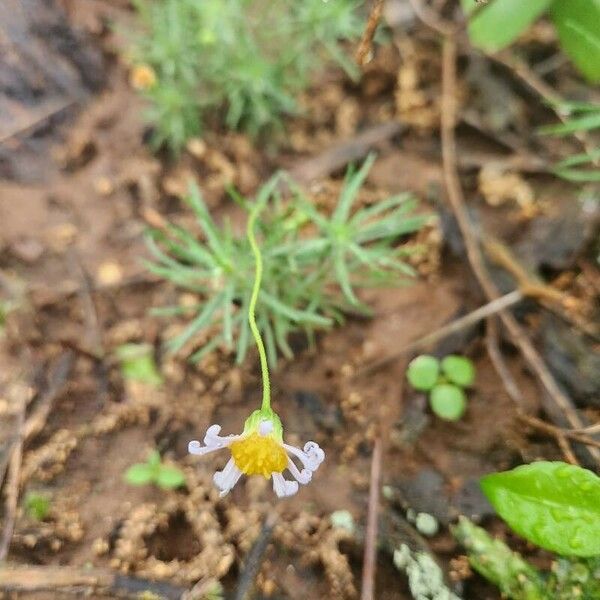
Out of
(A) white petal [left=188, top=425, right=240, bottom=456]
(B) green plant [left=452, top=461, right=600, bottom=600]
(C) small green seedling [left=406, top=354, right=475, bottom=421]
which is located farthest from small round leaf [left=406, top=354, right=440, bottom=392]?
(A) white petal [left=188, top=425, right=240, bottom=456]

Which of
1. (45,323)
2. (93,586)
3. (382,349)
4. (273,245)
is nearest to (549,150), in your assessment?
(382,349)

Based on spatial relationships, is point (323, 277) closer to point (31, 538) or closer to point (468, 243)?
point (468, 243)

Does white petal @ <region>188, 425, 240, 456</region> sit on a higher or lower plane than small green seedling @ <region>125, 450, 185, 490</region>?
higher

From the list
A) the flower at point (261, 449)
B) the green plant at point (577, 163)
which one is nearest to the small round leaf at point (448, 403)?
the flower at point (261, 449)

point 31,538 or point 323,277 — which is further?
point 323,277

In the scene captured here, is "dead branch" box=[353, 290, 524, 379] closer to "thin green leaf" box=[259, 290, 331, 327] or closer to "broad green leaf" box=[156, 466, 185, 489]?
"thin green leaf" box=[259, 290, 331, 327]

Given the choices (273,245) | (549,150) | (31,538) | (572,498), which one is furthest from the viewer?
(549,150)
